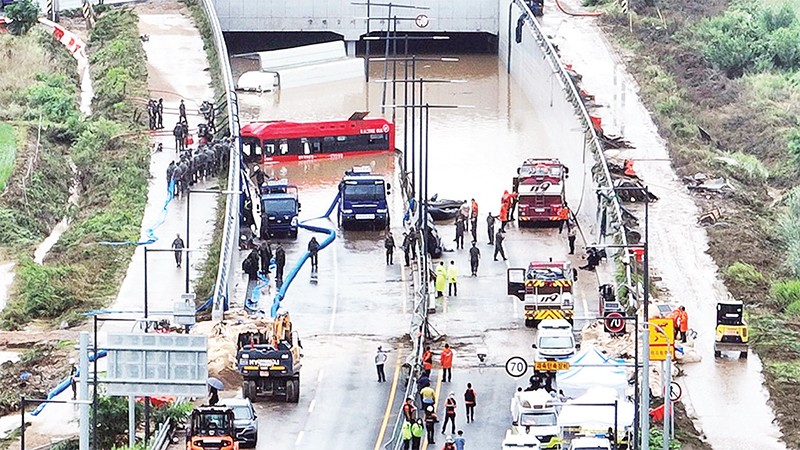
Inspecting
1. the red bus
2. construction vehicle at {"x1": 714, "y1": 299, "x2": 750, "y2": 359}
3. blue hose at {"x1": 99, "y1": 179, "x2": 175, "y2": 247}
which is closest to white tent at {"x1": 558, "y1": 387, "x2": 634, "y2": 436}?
construction vehicle at {"x1": 714, "y1": 299, "x2": 750, "y2": 359}

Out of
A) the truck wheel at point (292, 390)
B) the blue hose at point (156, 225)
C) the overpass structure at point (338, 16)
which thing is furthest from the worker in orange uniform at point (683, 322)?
the overpass structure at point (338, 16)

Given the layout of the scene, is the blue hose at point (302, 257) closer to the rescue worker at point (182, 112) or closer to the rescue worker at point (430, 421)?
the rescue worker at point (430, 421)

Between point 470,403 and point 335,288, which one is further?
point 335,288

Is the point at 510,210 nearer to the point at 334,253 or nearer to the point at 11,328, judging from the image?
the point at 334,253

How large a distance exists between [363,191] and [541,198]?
6654 millimetres

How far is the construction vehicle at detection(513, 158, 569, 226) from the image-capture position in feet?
281

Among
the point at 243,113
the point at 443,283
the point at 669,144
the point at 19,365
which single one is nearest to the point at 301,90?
the point at 243,113

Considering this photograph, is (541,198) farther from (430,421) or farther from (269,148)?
(430,421)

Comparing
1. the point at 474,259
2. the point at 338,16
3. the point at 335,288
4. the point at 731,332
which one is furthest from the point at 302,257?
the point at 338,16

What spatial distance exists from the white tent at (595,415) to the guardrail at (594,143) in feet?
13.6

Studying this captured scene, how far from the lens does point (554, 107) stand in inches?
4328

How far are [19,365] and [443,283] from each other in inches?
588

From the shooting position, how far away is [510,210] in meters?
87.2

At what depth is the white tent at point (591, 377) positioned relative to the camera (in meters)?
62.7
